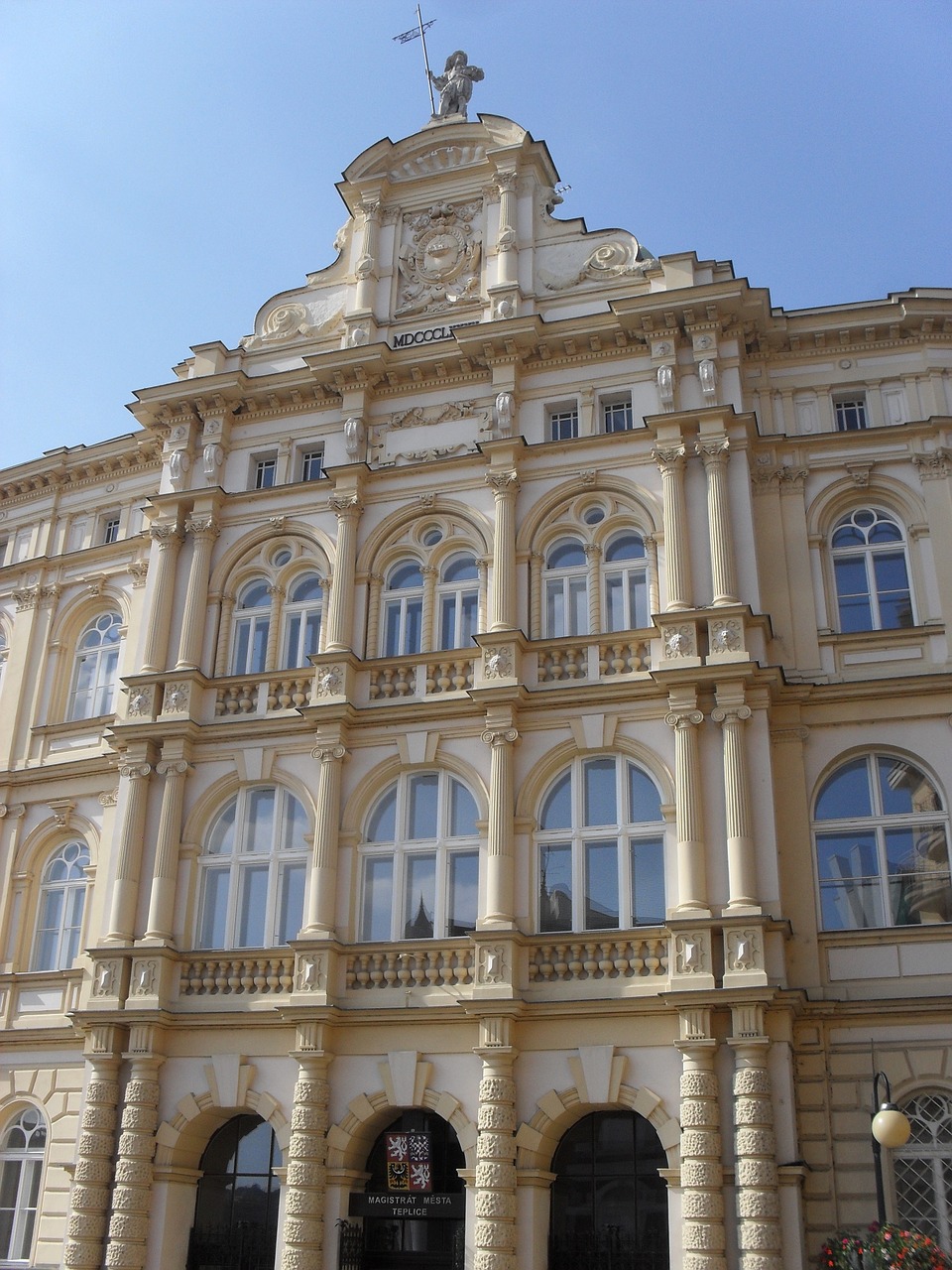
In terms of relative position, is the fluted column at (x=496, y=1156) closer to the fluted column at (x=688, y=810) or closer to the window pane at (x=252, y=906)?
the fluted column at (x=688, y=810)

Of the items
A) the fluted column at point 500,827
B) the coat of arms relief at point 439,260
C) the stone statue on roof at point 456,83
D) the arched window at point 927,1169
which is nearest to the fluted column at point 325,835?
the fluted column at point 500,827

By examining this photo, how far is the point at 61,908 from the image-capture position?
25562 mm

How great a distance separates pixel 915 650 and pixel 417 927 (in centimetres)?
917

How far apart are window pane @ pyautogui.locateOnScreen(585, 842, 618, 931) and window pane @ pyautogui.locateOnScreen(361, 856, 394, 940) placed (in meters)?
3.27

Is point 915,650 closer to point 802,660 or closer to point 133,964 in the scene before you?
point 802,660

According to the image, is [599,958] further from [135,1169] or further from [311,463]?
[311,463]

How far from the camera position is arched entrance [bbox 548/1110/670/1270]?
62.1 feet

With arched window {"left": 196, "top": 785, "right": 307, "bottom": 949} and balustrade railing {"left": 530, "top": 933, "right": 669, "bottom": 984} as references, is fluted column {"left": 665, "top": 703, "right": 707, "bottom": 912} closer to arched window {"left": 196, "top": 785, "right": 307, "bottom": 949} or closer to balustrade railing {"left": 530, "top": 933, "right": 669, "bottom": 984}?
balustrade railing {"left": 530, "top": 933, "right": 669, "bottom": 984}

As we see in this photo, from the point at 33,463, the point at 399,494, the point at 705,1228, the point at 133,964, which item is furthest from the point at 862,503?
the point at 33,463

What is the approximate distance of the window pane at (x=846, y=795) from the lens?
2105 centimetres

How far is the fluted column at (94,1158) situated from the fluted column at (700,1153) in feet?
30.0

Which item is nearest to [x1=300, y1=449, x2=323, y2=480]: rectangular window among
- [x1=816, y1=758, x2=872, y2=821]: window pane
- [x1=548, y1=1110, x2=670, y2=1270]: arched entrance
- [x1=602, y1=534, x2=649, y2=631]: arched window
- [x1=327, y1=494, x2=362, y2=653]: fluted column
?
[x1=327, y1=494, x2=362, y2=653]: fluted column

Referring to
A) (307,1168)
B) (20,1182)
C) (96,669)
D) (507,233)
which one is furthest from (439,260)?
(20,1182)

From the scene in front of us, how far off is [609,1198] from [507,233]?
17.4 metres
